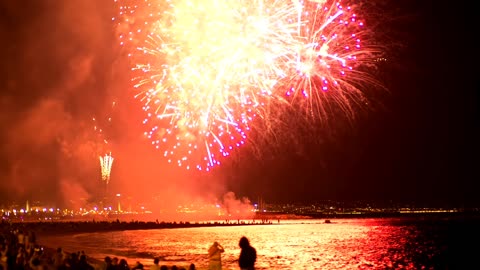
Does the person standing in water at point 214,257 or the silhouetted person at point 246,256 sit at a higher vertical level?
the silhouetted person at point 246,256

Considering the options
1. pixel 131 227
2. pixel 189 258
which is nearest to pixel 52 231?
pixel 131 227

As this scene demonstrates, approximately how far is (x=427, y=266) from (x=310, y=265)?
27.5 ft

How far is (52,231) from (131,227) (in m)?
19.9

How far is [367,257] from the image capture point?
37.3m

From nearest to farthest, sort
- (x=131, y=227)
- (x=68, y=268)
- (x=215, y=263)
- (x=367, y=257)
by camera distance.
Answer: (x=215, y=263)
(x=68, y=268)
(x=367, y=257)
(x=131, y=227)

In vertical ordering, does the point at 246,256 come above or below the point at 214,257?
above

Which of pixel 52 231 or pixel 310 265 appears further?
pixel 52 231

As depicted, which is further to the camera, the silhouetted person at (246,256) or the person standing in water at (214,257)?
the person standing in water at (214,257)

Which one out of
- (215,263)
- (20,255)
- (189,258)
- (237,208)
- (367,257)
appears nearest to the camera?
(215,263)

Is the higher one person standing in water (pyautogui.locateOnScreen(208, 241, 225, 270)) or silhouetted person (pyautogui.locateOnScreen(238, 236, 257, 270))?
silhouetted person (pyautogui.locateOnScreen(238, 236, 257, 270))

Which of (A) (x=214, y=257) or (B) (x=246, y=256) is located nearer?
(B) (x=246, y=256)

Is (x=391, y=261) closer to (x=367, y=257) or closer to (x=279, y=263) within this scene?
(x=367, y=257)

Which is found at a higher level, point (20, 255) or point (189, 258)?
point (20, 255)

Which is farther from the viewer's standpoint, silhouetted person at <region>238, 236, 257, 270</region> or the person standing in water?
the person standing in water
